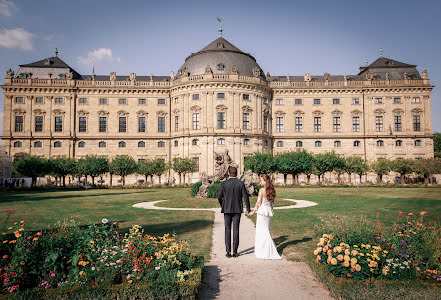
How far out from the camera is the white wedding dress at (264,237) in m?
8.36

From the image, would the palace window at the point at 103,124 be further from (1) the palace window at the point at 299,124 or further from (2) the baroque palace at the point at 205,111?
(1) the palace window at the point at 299,124

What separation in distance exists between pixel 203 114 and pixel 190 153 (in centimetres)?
745

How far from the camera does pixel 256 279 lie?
22.4 feet

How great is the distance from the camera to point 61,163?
4450cm

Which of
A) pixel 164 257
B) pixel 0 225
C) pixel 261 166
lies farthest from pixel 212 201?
pixel 261 166

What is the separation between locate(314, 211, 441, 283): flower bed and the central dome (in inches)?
1886

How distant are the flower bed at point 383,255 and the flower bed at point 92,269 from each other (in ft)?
9.89

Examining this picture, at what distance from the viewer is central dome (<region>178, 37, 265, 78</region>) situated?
175 feet

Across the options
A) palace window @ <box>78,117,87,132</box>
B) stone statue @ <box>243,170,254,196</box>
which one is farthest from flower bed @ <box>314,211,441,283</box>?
palace window @ <box>78,117,87,132</box>

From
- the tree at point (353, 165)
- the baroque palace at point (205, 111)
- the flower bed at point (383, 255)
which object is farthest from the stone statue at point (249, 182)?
the tree at point (353, 165)

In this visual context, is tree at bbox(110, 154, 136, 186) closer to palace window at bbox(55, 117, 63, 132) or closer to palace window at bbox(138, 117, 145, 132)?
palace window at bbox(138, 117, 145, 132)

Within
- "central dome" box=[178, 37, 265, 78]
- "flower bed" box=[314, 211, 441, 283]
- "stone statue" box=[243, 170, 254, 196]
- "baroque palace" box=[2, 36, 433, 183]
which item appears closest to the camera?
"flower bed" box=[314, 211, 441, 283]

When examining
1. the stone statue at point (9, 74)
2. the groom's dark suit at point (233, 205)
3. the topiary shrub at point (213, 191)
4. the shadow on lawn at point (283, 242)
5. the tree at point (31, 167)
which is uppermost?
the stone statue at point (9, 74)

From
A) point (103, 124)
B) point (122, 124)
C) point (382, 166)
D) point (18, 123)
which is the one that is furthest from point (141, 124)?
point (382, 166)
